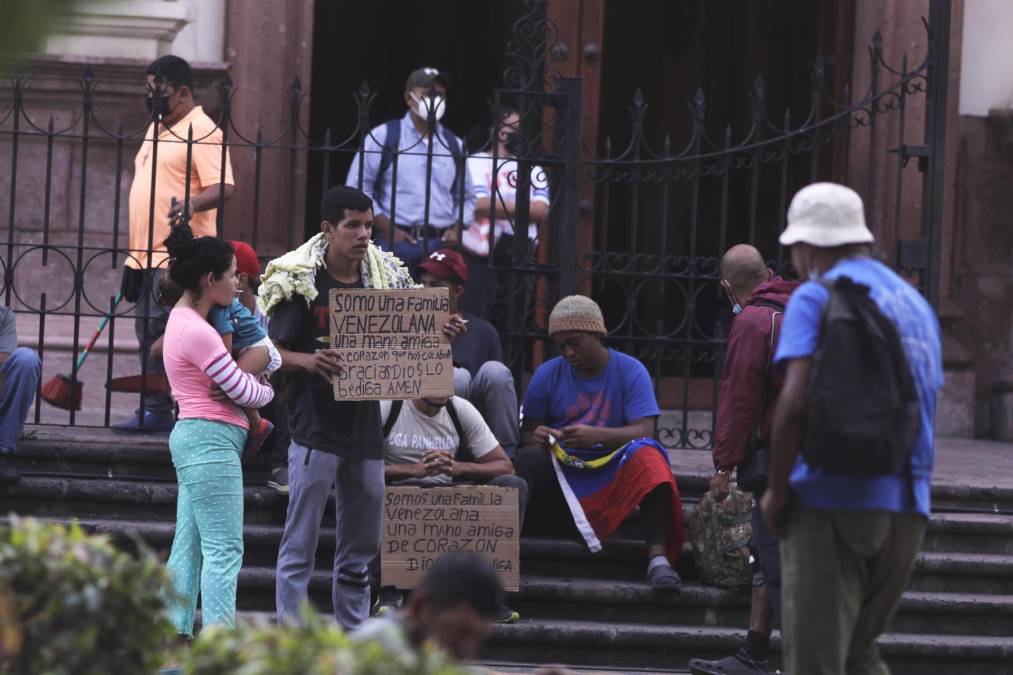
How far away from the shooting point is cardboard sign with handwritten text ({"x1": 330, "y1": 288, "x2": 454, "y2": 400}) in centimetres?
755

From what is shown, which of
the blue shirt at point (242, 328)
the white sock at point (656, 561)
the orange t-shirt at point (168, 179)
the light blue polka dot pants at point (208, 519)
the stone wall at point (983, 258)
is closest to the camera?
the light blue polka dot pants at point (208, 519)

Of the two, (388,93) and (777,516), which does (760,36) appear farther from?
(777,516)

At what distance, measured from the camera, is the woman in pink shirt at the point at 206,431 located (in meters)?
7.21

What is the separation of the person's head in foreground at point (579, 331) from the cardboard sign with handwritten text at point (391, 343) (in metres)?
1.01

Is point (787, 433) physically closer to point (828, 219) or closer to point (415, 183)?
point (828, 219)

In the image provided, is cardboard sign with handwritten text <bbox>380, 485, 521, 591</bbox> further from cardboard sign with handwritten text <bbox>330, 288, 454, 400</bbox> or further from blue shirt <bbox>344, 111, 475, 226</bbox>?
blue shirt <bbox>344, 111, 475, 226</bbox>

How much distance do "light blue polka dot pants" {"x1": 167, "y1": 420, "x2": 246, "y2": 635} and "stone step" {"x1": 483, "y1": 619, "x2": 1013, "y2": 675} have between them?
4.59 feet

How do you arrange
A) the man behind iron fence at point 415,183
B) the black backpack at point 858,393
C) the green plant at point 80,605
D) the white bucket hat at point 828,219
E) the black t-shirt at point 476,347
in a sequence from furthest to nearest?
the man behind iron fence at point 415,183 < the black t-shirt at point 476,347 < the white bucket hat at point 828,219 < the black backpack at point 858,393 < the green plant at point 80,605

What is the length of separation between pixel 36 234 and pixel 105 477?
8.00 ft

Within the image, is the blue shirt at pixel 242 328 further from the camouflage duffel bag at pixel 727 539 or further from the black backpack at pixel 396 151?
the camouflage duffel bag at pixel 727 539

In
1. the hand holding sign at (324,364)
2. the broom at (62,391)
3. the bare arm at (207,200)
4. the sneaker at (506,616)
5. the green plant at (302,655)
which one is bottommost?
the sneaker at (506,616)

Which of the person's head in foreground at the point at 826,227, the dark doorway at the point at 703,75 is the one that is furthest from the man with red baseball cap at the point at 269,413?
the dark doorway at the point at 703,75

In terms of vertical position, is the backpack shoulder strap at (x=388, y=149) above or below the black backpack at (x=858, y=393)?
above

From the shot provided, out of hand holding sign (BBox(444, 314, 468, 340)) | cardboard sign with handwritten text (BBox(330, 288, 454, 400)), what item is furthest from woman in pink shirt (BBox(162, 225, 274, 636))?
hand holding sign (BBox(444, 314, 468, 340))
